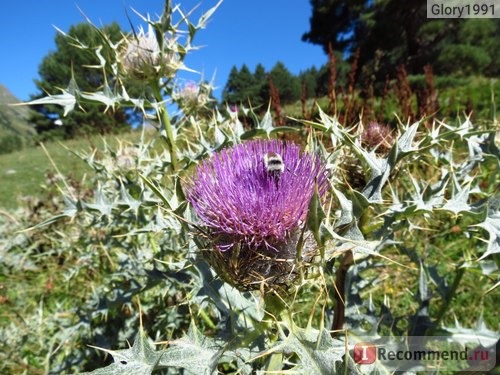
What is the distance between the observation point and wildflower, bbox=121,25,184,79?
245 cm

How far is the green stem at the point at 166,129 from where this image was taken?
2.43m

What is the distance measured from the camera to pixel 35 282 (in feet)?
14.8

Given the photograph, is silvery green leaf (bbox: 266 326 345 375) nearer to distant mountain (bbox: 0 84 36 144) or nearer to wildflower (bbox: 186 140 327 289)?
wildflower (bbox: 186 140 327 289)

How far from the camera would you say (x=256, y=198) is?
1402 millimetres

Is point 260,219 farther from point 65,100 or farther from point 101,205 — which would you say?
point 65,100

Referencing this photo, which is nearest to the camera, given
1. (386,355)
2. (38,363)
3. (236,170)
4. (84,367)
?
(236,170)

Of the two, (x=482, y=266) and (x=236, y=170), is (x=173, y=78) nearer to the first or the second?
(x=236, y=170)

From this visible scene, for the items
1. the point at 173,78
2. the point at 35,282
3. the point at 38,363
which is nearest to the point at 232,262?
the point at 173,78

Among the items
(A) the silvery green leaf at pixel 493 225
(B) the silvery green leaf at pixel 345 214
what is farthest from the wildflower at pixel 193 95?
(A) the silvery green leaf at pixel 493 225

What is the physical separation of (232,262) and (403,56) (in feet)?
82.6

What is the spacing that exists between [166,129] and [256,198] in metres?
1.23

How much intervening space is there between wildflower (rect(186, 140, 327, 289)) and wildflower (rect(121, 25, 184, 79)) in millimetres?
1255

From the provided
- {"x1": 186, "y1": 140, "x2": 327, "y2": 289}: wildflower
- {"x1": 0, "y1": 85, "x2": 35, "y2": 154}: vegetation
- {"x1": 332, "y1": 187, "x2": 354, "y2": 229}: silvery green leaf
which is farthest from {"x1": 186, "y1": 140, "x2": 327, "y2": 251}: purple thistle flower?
{"x1": 0, "y1": 85, "x2": 35, "y2": 154}: vegetation

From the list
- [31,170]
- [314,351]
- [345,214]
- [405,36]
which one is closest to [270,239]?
[345,214]
